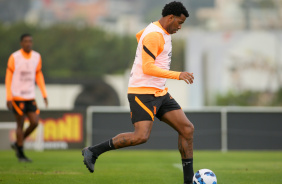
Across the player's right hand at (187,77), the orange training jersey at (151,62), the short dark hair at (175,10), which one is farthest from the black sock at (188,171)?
the short dark hair at (175,10)

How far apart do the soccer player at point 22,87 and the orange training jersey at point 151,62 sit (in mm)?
4552

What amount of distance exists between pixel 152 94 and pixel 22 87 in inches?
190

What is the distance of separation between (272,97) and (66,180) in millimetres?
41741

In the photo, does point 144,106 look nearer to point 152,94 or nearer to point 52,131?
point 152,94

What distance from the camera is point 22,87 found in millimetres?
12422

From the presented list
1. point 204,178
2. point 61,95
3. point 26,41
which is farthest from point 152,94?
point 61,95

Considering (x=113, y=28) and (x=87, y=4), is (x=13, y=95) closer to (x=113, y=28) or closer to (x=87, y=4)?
(x=113, y=28)

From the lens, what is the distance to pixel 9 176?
372 inches

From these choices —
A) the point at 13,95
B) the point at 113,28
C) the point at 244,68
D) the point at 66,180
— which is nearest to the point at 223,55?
the point at 244,68

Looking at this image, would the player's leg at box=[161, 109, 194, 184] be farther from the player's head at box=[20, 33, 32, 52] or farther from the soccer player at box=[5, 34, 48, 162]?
the player's head at box=[20, 33, 32, 52]

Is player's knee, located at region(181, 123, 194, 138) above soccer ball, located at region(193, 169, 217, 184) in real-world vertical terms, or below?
above

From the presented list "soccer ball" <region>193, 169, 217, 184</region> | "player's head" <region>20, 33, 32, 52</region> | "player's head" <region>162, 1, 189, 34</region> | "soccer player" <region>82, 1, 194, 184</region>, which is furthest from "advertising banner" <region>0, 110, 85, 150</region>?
"soccer ball" <region>193, 169, 217, 184</region>

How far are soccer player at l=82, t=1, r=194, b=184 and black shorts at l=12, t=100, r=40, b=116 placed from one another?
432 cm

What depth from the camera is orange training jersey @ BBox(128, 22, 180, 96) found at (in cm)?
806
